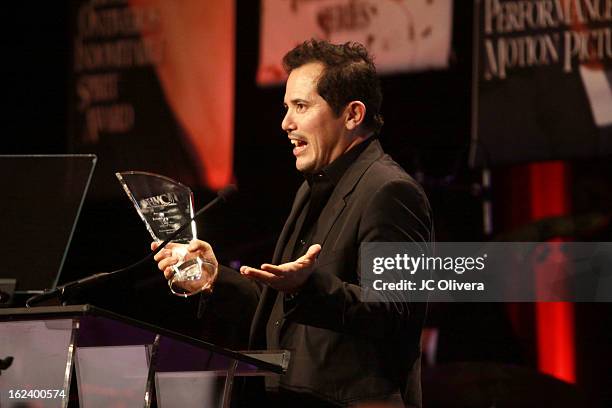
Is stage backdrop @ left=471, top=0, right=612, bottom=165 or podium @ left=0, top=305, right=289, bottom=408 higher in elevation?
stage backdrop @ left=471, top=0, right=612, bottom=165

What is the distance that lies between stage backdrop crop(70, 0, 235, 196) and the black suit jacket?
2016 millimetres

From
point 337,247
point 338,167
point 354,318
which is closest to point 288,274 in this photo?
point 354,318

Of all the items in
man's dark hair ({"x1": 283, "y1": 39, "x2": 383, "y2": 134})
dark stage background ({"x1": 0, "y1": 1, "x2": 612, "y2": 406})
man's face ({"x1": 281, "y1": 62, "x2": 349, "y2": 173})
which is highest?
man's dark hair ({"x1": 283, "y1": 39, "x2": 383, "y2": 134})

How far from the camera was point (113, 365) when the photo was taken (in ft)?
5.76

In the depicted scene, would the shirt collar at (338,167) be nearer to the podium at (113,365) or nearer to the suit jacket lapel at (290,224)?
the suit jacket lapel at (290,224)

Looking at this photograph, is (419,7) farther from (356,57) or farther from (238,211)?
(356,57)

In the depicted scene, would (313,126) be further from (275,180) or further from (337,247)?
(275,180)

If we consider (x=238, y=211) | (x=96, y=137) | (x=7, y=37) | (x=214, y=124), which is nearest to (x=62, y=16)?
(x=7, y=37)

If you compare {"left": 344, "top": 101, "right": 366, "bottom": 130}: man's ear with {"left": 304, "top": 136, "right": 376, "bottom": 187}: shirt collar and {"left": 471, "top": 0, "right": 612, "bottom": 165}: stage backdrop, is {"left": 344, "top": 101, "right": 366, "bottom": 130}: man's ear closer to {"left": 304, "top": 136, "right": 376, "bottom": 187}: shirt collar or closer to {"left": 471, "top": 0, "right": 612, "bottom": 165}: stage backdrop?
{"left": 304, "top": 136, "right": 376, "bottom": 187}: shirt collar

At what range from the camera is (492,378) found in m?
3.39

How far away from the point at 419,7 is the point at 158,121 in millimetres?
1300

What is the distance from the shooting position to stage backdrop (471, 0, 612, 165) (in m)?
3.43

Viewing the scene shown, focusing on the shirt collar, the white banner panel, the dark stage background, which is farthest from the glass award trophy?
the white banner panel

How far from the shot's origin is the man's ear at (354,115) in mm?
2227
